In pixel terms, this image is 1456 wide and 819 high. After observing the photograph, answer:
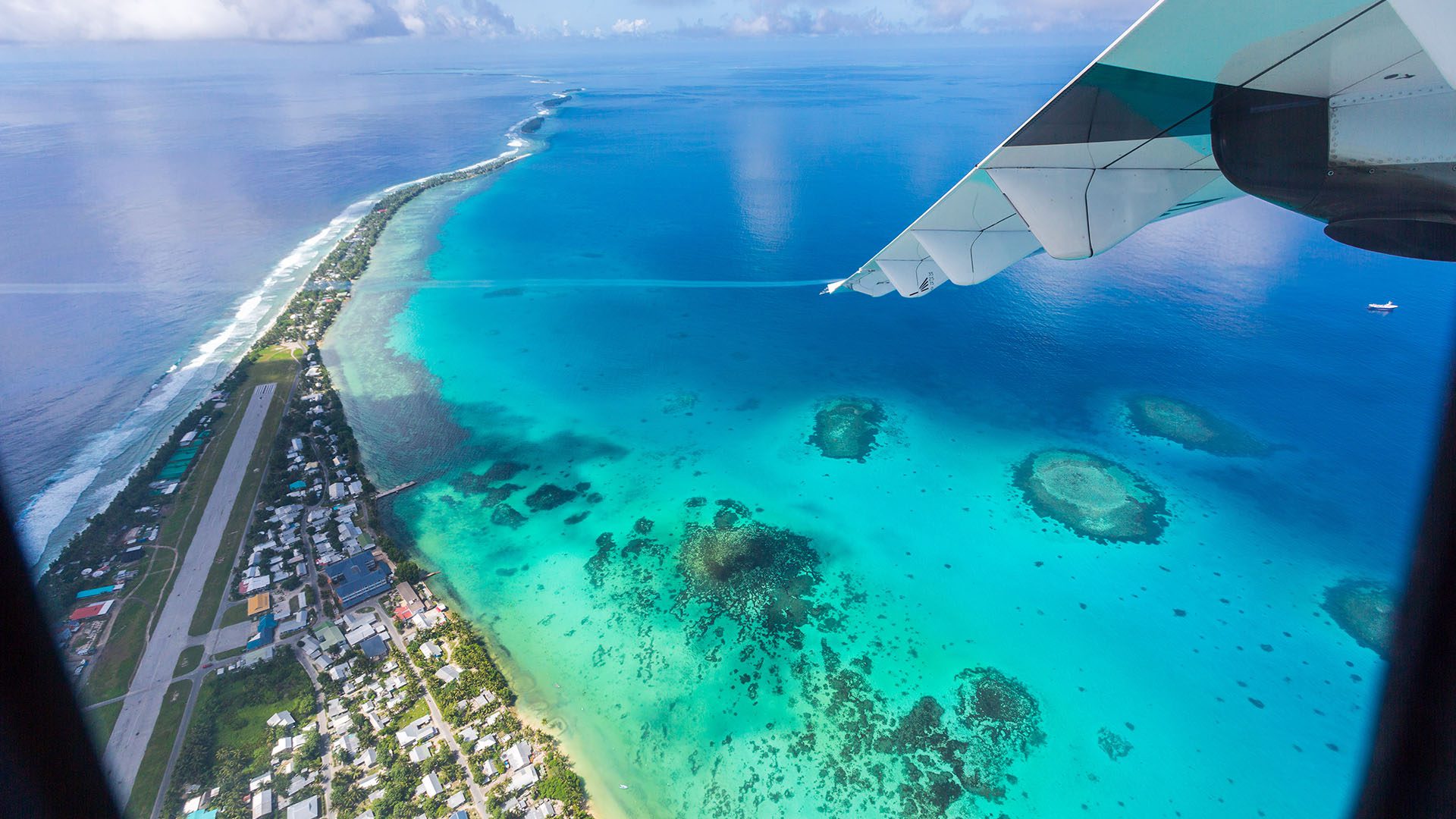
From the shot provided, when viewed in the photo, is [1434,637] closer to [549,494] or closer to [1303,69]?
[1303,69]

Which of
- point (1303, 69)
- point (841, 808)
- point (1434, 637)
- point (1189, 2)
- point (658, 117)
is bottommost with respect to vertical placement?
point (841, 808)

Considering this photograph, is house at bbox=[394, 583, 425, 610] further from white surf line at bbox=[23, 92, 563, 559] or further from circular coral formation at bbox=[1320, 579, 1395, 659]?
circular coral formation at bbox=[1320, 579, 1395, 659]

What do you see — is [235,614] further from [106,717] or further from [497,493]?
[497,493]

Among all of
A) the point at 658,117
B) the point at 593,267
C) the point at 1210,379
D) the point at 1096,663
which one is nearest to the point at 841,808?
the point at 1096,663

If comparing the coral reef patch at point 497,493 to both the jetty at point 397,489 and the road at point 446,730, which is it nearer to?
the jetty at point 397,489

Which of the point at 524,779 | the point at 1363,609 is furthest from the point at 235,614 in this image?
the point at 1363,609

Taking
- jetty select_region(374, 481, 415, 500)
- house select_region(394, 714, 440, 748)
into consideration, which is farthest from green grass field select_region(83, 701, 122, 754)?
jetty select_region(374, 481, 415, 500)
